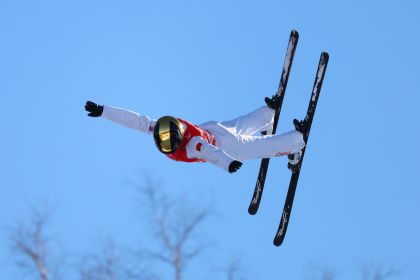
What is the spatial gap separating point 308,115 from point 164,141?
2510 millimetres

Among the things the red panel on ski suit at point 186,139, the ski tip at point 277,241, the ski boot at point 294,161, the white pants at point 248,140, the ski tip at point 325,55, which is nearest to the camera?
the red panel on ski suit at point 186,139

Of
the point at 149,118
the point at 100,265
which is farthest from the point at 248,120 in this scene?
the point at 100,265

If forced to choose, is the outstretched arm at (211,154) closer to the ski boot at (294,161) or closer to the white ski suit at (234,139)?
the white ski suit at (234,139)

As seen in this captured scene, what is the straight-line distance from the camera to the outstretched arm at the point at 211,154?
40.1 feet

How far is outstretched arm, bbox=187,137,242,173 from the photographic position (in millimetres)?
12216

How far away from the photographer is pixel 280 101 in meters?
14.7

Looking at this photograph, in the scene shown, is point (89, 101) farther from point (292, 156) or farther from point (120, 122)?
point (292, 156)

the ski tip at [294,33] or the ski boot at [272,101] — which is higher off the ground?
the ski tip at [294,33]

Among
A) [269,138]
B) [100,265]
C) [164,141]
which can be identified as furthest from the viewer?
[100,265]

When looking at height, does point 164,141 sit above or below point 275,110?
below

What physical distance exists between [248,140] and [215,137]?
0.42m

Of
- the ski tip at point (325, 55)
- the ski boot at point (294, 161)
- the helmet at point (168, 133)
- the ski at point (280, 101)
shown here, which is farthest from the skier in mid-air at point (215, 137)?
the ski tip at point (325, 55)

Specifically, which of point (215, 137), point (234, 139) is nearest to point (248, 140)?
point (234, 139)

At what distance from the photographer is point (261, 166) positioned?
596 inches
